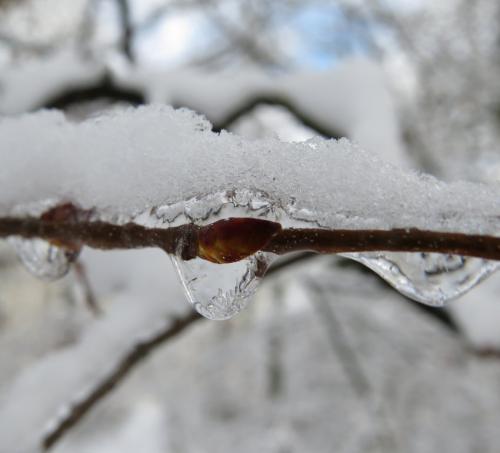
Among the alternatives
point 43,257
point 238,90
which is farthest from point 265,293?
point 43,257

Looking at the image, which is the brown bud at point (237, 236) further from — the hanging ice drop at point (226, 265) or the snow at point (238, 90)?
the snow at point (238, 90)

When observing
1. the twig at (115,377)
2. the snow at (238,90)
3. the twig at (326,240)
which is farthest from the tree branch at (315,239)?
the snow at (238,90)

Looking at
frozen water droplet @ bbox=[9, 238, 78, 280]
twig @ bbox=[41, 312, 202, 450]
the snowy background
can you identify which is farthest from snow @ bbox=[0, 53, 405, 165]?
frozen water droplet @ bbox=[9, 238, 78, 280]

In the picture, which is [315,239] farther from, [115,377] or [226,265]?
[115,377]

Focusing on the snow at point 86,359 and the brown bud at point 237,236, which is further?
the snow at point 86,359

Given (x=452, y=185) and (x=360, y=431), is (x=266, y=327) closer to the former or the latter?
(x=360, y=431)

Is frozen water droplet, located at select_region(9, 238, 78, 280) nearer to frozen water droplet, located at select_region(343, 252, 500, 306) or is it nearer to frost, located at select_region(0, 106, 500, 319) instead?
frost, located at select_region(0, 106, 500, 319)
